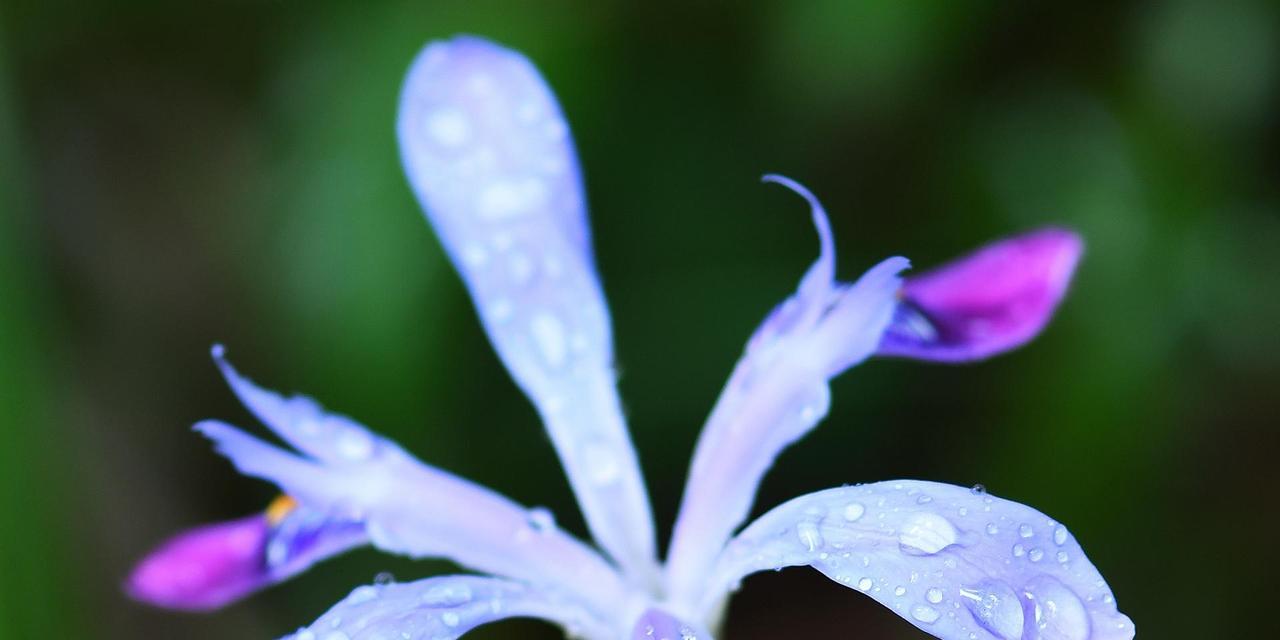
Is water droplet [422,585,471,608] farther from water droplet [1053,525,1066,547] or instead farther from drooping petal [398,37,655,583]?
water droplet [1053,525,1066,547]

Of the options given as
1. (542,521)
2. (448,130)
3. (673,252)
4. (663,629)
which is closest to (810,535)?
(663,629)

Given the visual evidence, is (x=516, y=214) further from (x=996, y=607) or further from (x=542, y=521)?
(x=996, y=607)

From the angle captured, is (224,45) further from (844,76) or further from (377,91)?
(844,76)

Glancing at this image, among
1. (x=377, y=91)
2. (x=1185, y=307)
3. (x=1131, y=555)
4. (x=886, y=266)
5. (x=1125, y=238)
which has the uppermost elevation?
(x=377, y=91)

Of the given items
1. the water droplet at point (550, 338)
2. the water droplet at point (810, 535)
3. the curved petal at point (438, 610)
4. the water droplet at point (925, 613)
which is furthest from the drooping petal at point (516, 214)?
the water droplet at point (925, 613)

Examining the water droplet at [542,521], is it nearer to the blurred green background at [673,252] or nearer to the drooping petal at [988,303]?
the drooping petal at [988,303]

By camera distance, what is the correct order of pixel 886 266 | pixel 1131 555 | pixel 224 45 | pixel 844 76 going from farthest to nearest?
pixel 224 45 < pixel 844 76 < pixel 1131 555 < pixel 886 266

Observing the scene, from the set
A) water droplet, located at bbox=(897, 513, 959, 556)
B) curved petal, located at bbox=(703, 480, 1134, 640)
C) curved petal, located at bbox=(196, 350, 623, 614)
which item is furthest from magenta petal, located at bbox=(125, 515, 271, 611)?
water droplet, located at bbox=(897, 513, 959, 556)

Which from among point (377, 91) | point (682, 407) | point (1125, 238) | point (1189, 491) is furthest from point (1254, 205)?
point (377, 91)
